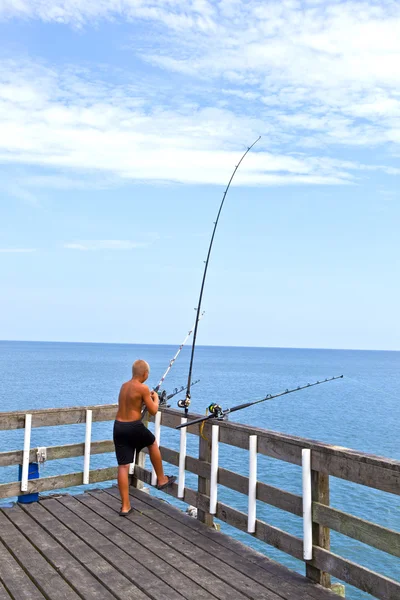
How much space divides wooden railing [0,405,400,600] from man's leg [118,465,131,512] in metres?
0.52

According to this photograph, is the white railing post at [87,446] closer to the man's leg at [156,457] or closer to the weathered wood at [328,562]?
the man's leg at [156,457]

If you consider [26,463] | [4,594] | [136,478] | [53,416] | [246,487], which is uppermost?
[53,416]

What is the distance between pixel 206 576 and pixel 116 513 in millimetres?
1764

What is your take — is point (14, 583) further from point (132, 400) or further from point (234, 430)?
point (234, 430)

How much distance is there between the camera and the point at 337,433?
3719cm

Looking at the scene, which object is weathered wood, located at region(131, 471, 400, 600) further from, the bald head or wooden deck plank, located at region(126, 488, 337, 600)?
the bald head

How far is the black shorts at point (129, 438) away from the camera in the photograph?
5.68 metres

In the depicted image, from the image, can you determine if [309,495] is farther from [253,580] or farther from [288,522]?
[288,522]

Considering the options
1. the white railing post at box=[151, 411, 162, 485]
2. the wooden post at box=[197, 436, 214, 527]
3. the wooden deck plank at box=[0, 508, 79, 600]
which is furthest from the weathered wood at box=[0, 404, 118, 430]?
the wooden post at box=[197, 436, 214, 527]

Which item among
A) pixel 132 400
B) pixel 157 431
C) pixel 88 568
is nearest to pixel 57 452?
pixel 157 431

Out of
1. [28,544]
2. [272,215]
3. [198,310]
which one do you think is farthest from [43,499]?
[272,215]

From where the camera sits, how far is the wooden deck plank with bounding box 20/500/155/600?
4090 mm

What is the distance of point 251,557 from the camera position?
16.0 feet

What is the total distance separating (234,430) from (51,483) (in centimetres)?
240
